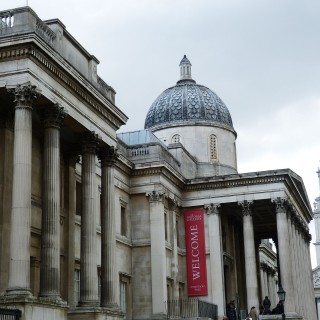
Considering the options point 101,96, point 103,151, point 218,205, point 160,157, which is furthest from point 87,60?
point 218,205

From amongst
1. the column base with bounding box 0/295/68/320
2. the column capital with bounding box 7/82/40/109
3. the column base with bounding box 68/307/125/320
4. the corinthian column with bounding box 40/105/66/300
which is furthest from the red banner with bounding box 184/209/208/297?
the column capital with bounding box 7/82/40/109

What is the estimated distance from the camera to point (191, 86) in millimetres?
53000

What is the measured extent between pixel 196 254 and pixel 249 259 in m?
3.36

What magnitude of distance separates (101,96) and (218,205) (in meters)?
18.0

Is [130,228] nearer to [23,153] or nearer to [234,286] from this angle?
[234,286]

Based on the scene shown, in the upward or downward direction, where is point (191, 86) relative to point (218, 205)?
upward

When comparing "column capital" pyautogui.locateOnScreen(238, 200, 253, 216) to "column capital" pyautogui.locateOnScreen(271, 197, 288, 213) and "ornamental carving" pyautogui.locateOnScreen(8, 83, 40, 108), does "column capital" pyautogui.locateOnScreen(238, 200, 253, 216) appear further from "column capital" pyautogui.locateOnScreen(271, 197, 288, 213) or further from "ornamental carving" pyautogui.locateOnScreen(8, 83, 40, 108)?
"ornamental carving" pyautogui.locateOnScreen(8, 83, 40, 108)

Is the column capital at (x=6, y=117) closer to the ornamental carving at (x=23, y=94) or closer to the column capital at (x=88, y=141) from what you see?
the ornamental carving at (x=23, y=94)

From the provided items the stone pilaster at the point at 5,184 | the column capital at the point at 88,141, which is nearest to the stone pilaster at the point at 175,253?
the column capital at the point at 88,141

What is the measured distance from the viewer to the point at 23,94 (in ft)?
76.1

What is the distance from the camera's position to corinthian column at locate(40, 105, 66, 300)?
23.2m

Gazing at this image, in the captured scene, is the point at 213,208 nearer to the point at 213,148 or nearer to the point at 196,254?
the point at 196,254

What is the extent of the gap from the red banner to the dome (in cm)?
924

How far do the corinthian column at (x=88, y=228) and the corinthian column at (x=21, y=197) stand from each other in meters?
5.00
